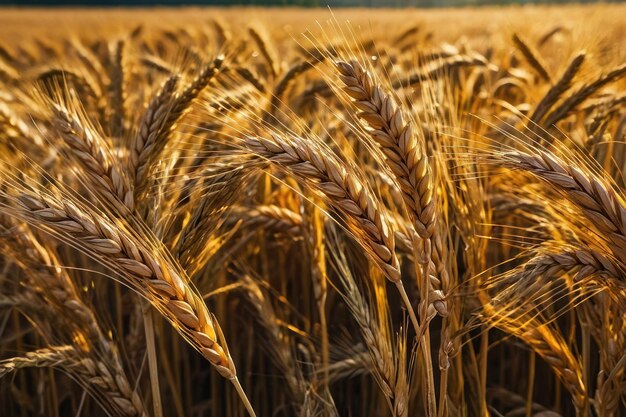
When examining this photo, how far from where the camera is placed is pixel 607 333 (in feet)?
5.26

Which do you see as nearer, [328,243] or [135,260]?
[135,260]

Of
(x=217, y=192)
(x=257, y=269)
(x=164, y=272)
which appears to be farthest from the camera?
(x=257, y=269)

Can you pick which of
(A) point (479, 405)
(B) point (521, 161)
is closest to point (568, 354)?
(A) point (479, 405)

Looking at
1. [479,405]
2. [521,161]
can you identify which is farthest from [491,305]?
[479,405]

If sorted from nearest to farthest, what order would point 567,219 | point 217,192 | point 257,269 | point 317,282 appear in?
point 567,219, point 217,192, point 317,282, point 257,269

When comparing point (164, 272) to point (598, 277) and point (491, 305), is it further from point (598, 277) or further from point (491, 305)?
point (598, 277)

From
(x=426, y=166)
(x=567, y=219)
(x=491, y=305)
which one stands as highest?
(x=426, y=166)

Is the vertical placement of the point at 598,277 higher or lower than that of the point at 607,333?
higher

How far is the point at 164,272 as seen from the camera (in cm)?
127

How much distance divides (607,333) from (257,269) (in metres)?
1.42

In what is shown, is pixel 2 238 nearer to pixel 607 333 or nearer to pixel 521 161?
pixel 521 161

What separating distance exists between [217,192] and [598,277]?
0.86 m

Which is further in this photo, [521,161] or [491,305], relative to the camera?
[491,305]

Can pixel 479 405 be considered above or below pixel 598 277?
below
